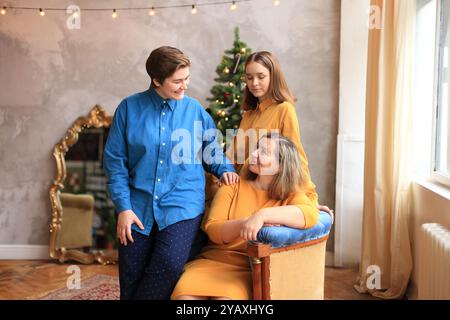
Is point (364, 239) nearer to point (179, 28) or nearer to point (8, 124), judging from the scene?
point (179, 28)

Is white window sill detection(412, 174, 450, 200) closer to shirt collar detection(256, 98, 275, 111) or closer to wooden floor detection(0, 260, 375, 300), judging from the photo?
wooden floor detection(0, 260, 375, 300)

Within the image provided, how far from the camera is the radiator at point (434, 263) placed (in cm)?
223

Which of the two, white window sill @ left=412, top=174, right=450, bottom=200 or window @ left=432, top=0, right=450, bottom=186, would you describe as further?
window @ left=432, top=0, right=450, bottom=186

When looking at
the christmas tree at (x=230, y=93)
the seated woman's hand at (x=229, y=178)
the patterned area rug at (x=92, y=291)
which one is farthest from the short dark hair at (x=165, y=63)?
the patterned area rug at (x=92, y=291)

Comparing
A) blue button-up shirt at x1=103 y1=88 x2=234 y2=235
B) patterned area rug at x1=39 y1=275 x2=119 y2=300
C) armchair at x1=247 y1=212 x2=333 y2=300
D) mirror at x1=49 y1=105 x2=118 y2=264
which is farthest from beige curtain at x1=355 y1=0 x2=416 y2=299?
mirror at x1=49 y1=105 x2=118 y2=264

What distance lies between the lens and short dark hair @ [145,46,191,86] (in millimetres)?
2078

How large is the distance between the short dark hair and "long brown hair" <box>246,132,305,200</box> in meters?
0.48

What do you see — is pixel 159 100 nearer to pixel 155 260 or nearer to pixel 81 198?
pixel 155 260

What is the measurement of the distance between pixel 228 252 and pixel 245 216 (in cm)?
18

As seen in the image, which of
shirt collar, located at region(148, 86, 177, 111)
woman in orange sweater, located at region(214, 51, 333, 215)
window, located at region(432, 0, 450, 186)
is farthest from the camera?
window, located at region(432, 0, 450, 186)

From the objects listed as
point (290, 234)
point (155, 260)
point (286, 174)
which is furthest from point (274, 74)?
point (155, 260)

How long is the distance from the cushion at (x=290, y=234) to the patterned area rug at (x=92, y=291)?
190 centimetres

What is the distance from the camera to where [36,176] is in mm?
4484
